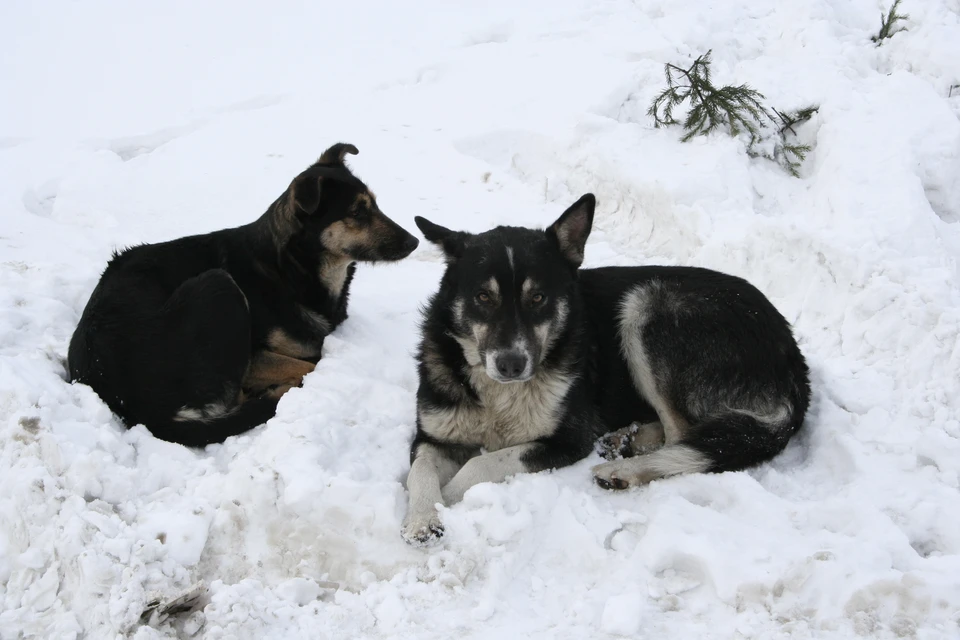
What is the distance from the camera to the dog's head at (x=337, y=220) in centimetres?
585

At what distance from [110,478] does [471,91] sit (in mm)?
8334

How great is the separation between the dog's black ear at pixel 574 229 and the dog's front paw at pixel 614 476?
4.14 feet

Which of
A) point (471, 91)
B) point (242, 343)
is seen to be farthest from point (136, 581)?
point (471, 91)

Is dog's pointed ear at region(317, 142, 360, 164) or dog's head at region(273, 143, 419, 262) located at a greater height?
dog's pointed ear at region(317, 142, 360, 164)

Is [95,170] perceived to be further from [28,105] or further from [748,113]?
[748,113]

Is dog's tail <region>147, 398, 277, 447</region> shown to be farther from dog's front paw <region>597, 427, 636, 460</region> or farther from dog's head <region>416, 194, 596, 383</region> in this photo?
dog's front paw <region>597, 427, 636, 460</region>

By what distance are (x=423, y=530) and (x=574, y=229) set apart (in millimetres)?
2011

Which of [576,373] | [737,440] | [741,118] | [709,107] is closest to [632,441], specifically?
[576,373]

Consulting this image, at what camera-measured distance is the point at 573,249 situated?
470cm

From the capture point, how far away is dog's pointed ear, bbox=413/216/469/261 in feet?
15.3

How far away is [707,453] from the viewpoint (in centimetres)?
425

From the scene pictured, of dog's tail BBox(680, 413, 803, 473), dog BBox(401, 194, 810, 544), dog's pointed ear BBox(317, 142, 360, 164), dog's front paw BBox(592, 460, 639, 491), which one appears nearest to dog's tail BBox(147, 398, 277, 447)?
dog BBox(401, 194, 810, 544)

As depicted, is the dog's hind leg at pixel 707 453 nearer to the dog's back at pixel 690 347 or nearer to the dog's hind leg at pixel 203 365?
the dog's back at pixel 690 347

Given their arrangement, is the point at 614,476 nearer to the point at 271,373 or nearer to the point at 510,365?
the point at 510,365
